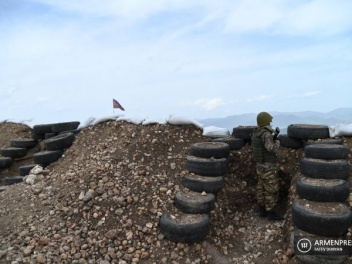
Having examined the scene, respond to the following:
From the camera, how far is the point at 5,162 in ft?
34.5

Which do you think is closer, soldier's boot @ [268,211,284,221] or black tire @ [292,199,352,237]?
black tire @ [292,199,352,237]

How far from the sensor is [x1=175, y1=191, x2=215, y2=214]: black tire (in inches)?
230

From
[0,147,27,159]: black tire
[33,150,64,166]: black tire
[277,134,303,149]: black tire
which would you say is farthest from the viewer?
[0,147,27,159]: black tire

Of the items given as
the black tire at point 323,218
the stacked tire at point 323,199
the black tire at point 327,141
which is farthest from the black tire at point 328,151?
the black tire at point 323,218

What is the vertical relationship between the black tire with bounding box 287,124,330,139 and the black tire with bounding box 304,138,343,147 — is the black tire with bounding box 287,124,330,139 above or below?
above

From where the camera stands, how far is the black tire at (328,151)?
6.02 meters

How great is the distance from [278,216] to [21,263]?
4.63m

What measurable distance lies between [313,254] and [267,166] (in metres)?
1.92

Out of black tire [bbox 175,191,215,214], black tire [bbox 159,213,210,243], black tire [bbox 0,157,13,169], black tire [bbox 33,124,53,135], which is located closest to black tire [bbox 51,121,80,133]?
black tire [bbox 33,124,53,135]

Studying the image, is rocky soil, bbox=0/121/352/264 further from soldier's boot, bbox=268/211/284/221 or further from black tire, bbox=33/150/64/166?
black tire, bbox=33/150/64/166

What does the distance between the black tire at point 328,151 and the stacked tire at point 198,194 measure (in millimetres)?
1720

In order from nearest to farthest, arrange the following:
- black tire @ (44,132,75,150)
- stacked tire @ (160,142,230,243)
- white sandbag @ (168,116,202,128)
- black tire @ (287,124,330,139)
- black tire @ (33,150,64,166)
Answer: stacked tire @ (160,142,230,243), black tire @ (287,124,330,139), white sandbag @ (168,116,202,128), black tire @ (33,150,64,166), black tire @ (44,132,75,150)

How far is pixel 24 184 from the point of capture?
7441 mm

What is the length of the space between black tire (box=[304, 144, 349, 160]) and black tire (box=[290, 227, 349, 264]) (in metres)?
1.61
